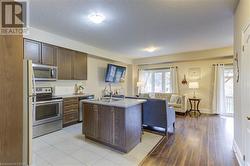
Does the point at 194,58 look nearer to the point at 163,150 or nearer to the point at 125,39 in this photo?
the point at 125,39

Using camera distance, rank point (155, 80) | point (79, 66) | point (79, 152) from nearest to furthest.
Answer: point (79, 152), point (79, 66), point (155, 80)

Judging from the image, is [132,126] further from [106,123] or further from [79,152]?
[79,152]

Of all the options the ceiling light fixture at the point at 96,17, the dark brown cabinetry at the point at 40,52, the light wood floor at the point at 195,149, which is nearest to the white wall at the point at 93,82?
the dark brown cabinetry at the point at 40,52

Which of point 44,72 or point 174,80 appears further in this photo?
point 174,80

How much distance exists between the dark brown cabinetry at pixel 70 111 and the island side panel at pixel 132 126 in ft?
7.47

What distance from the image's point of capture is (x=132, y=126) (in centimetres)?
302

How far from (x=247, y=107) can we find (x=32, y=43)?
177 inches

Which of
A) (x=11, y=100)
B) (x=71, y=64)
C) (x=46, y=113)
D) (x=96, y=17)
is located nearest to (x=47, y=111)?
(x=46, y=113)

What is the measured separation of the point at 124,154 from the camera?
A: 9.08 ft

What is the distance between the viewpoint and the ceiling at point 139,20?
105 inches

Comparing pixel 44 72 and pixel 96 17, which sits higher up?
pixel 96 17

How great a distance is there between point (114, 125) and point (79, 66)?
2.91 meters

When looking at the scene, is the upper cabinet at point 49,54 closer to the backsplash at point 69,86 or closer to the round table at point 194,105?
the backsplash at point 69,86

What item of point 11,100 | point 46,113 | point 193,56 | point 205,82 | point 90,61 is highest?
point 193,56
